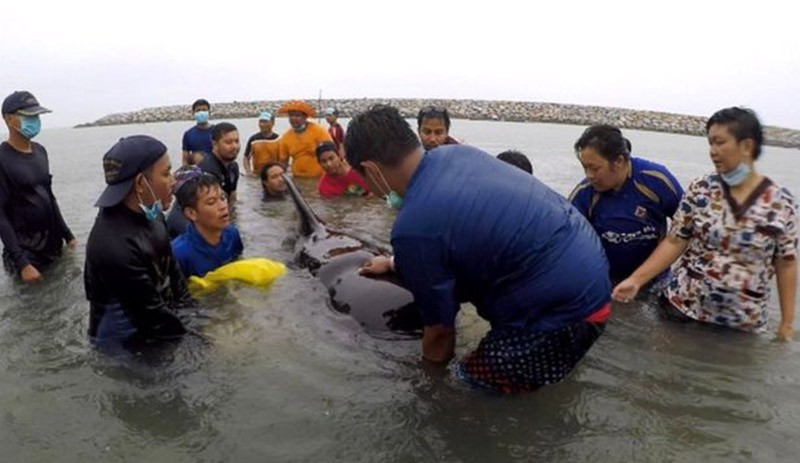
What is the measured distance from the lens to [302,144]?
11.6 meters

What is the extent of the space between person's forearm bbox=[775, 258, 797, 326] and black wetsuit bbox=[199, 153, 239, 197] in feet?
20.9

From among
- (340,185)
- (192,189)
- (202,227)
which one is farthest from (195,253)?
(340,185)

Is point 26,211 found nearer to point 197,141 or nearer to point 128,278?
point 128,278

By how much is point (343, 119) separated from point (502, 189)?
1690 inches

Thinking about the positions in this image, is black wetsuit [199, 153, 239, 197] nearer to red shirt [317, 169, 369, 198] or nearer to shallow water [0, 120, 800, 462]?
red shirt [317, 169, 369, 198]

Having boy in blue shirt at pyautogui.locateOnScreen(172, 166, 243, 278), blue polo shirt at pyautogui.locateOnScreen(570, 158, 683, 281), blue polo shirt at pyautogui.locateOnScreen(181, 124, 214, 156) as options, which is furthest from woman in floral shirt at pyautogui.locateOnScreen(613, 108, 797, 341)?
blue polo shirt at pyautogui.locateOnScreen(181, 124, 214, 156)

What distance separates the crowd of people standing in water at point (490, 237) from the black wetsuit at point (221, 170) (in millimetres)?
1972

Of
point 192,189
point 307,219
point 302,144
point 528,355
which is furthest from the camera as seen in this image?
point 302,144

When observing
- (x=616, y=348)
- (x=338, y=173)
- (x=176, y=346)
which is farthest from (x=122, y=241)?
(x=338, y=173)

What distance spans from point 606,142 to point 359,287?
7.17 ft

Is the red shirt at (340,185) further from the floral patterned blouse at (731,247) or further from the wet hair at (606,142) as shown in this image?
the floral patterned blouse at (731,247)

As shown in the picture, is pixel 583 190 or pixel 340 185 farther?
pixel 340 185

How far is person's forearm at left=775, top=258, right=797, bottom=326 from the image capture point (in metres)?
4.02

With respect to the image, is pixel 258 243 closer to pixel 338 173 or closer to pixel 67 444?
pixel 338 173
